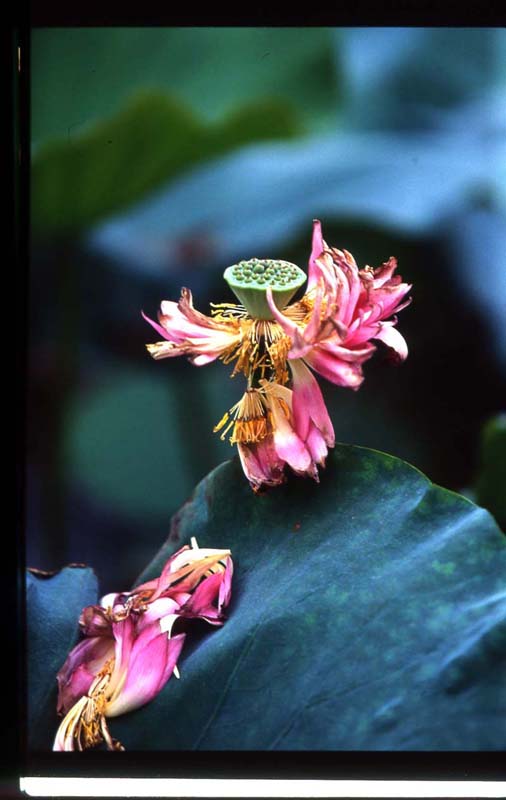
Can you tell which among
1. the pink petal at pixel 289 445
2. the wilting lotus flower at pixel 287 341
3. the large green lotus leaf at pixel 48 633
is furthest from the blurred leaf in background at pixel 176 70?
the large green lotus leaf at pixel 48 633

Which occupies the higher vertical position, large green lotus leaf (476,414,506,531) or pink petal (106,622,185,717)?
large green lotus leaf (476,414,506,531)

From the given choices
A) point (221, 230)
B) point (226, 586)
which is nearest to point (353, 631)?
point (226, 586)

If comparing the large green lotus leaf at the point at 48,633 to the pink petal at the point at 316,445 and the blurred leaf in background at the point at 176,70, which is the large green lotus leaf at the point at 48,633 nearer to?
the pink petal at the point at 316,445

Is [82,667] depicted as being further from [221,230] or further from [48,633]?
[221,230]

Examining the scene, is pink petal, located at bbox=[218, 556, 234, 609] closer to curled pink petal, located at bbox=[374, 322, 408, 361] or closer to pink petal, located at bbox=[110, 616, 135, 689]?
pink petal, located at bbox=[110, 616, 135, 689]

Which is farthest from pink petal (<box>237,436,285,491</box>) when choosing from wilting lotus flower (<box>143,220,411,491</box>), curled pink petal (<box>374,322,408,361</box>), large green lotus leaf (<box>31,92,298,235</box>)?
large green lotus leaf (<box>31,92,298,235</box>)

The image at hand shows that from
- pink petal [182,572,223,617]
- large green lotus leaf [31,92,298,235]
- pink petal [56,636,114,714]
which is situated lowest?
pink petal [56,636,114,714]
